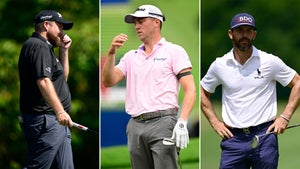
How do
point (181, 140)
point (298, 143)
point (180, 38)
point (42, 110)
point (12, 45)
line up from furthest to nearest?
point (12, 45) < point (298, 143) < point (180, 38) < point (42, 110) < point (181, 140)

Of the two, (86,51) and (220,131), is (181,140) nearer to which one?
(220,131)

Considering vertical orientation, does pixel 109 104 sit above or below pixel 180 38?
below

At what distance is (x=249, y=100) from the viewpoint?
7.44 meters

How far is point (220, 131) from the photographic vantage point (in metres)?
7.52

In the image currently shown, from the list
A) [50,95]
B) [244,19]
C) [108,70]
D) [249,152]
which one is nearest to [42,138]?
[50,95]

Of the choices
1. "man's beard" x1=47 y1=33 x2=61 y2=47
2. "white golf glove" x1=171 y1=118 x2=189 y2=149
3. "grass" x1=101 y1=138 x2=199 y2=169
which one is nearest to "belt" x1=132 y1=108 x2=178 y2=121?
"white golf glove" x1=171 y1=118 x2=189 y2=149

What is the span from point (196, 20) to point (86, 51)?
435 centimetres

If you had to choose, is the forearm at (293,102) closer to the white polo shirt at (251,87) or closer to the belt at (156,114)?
the white polo shirt at (251,87)

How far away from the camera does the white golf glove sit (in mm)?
7223

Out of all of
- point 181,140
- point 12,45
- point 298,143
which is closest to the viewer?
point 181,140

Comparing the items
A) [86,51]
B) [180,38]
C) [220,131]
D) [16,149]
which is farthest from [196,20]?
[16,149]

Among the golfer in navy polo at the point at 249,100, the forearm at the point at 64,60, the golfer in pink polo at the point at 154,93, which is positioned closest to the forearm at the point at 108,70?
the golfer in pink polo at the point at 154,93

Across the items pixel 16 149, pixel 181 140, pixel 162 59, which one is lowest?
pixel 16 149

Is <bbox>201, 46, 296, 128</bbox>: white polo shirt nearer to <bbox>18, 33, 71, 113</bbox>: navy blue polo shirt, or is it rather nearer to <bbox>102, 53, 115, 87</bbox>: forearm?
<bbox>102, 53, 115, 87</bbox>: forearm
